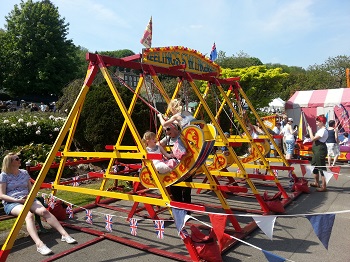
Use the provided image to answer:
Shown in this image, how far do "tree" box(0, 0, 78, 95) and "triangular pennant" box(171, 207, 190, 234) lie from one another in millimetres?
32535

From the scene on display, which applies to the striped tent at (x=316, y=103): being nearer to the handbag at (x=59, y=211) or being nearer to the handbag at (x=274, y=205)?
the handbag at (x=274, y=205)

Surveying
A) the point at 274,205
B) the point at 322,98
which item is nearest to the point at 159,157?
the point at 274,205

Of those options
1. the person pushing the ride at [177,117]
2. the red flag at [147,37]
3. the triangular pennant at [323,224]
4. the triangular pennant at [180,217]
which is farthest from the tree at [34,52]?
the triangular pennant at [323,224]

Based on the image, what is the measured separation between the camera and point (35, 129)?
11039mm

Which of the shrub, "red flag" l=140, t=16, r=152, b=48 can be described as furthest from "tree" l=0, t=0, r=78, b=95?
"red flag" l=140, t=16, r=152, b=48

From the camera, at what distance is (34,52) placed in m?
33.4

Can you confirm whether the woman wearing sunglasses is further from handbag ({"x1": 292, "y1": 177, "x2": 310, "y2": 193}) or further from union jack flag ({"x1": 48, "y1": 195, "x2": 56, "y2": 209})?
handbag ({"x1": 292, "y1": 177, "x2": 310, "y2": 193})

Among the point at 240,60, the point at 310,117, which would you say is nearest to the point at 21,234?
the point at 310,117

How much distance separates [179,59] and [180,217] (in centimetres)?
335

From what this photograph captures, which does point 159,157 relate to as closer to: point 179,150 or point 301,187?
point 179,150

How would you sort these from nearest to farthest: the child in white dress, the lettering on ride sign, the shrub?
1. the child in white dress
2. the lettering on ride sign
3. the shrub

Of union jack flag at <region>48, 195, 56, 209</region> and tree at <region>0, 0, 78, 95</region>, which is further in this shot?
tree at <region>0, 0, 78, 95</region>

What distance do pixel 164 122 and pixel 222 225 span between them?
1.78 m

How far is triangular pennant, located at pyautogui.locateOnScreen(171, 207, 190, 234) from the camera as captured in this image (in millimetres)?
3603
